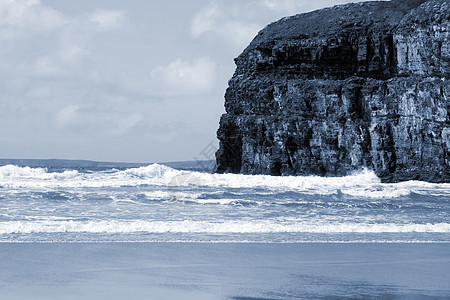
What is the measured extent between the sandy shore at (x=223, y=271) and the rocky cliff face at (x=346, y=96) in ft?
87.0

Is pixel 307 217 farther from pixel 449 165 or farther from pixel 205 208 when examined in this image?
pixel 449 165

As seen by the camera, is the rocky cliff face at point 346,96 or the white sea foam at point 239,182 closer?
the white sea foam at point 239,182

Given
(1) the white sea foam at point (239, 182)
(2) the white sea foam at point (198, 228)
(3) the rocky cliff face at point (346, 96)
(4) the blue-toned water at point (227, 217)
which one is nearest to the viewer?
(4) the blue-toned water at point (227, 217)

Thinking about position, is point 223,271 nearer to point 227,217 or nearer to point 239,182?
point 227,217

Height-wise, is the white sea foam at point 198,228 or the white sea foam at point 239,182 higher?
the white sea foam at point 239,182

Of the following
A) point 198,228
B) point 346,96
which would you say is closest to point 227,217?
point 198,228

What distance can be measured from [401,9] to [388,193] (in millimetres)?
25147

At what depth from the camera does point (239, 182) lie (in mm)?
34219

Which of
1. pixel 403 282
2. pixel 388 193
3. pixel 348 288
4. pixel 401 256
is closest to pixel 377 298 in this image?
pixel 348 288

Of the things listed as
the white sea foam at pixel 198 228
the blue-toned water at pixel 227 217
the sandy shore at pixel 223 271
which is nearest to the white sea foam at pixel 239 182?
the blue-toned water at pixel 227 217

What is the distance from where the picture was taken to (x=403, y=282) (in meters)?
7.05

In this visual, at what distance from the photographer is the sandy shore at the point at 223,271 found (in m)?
6.45

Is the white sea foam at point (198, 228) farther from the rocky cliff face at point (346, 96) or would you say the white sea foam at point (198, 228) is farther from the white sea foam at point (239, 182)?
the rocky cliff face at point (346, 96)

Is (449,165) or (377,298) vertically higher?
(449,165)
